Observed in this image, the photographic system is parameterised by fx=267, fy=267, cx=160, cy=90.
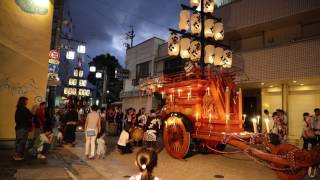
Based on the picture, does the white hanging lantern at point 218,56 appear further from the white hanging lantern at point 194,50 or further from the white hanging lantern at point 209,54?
the white hanging lantern at point 194,50

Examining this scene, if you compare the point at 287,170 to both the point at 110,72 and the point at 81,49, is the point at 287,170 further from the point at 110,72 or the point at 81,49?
the point at 110,72

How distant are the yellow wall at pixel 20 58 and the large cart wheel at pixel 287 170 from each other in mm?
9118

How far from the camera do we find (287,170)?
6.52 metres

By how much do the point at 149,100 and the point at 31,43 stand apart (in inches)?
624

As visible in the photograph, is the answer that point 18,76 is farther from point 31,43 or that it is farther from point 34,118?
point 34,118

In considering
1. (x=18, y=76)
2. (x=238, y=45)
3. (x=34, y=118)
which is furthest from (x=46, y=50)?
(x=238, y=45)

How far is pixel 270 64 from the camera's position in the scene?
15234 millimetres

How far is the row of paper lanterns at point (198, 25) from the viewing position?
13.6 metres

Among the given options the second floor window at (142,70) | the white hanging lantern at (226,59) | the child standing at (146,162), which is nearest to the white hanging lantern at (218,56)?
the white hanging lantern at (226,59)

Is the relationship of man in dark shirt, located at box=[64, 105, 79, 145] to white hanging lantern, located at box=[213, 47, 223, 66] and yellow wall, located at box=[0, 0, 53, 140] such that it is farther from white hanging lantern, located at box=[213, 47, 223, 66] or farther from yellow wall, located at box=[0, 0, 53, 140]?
white hanging lantern, located at box=[213, 47, 223, 66]

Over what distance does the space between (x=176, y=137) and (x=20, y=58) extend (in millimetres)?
7040

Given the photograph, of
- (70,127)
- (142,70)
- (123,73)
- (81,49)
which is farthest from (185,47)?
(81,49)

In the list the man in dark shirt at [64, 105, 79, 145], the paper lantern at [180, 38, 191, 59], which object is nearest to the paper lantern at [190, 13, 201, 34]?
the paper lantern at [180, 38, 191, 59]

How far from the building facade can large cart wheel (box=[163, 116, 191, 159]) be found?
303 inches
